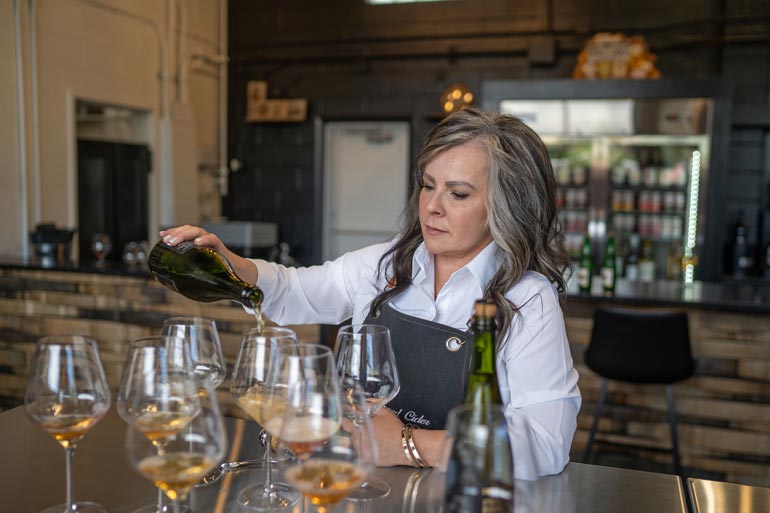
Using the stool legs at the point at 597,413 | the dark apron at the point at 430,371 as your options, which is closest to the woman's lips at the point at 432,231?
the dark apron at the point at 430,371

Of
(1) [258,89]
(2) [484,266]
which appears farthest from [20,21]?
(2) [484,266]

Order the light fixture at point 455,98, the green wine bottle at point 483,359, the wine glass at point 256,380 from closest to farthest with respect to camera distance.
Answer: the green wine bottle at point 483,359 < the wine glass at point 256,380 < the light fixture at point 455,98

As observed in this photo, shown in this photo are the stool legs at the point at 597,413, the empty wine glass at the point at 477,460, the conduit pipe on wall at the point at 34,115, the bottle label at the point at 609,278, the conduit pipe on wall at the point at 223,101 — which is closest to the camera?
the empty wine glass at the point at 477,460

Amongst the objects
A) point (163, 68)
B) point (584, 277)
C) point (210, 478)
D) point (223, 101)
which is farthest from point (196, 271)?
point (223, 101)

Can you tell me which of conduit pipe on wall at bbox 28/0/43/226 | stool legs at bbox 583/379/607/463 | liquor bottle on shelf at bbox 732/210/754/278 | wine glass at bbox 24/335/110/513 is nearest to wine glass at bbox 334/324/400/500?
wine glass at bbox 24/335/110/513

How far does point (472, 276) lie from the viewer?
146 centimetres

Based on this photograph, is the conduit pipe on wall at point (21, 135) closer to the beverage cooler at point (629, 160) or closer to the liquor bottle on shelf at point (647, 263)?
the beverage cooler at point (629, 160)

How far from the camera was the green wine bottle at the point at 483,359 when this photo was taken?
848mm

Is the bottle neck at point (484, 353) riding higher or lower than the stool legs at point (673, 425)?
higher

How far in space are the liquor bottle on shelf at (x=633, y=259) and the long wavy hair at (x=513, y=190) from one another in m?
3.79

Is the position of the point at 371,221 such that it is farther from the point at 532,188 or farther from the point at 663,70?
the point at 532,188

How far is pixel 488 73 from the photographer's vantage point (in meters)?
5.86

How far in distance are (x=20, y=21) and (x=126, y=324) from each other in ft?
7.99

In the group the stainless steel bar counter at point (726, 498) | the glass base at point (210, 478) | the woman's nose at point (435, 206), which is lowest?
the stainless steel bar counter at point (726, 498)
